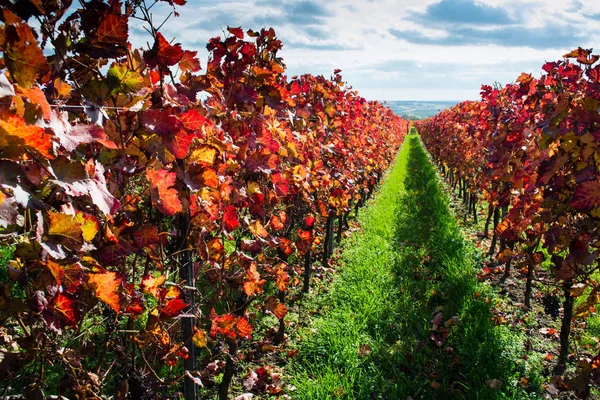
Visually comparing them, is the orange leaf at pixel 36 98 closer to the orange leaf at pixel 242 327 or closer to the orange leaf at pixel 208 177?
the orange leaf at pixel 208 177

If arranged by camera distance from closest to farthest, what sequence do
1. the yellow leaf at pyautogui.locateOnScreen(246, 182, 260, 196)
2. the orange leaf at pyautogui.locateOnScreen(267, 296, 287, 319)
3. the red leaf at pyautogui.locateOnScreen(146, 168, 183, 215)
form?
1. the red leaf at pyautogui.locateOnScreen(146, 168, 183, 215)
2. the yellow leaf at pyautogui.locateOnScreen(246, 182, 260, 196)
3. the orange leaf at pyautogui.locateOnScreen(267, 296, 287, 319)

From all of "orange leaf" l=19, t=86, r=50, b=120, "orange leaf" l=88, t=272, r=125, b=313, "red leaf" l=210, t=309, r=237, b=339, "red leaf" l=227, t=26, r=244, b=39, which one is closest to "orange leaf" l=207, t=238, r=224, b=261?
"red leaf" l=210, t=309, r=237, b=339

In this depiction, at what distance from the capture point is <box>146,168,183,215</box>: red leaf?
1255mm

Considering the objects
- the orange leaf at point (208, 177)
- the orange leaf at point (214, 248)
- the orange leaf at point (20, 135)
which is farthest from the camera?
Result: the orange leaf at point (214, 248)

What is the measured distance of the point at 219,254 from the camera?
2.06 metres

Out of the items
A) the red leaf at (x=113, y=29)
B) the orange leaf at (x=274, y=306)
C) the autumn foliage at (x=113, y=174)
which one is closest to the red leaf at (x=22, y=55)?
the autumn foliage at (x=113, y=174)

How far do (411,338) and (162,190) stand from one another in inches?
115

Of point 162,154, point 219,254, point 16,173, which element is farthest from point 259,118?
point 16,173

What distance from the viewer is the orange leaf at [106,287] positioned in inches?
43.3

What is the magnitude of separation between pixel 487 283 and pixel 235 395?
3.37m

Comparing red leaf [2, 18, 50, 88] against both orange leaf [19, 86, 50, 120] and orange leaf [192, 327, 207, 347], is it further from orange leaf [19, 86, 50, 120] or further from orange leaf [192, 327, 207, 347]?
orange leaf [192, 327, 207, 347]

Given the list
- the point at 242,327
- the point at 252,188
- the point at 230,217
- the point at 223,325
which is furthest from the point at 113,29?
the point at 242,327

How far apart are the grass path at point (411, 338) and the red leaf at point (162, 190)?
6.42 ft

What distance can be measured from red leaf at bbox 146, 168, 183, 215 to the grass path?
1.96 metres
